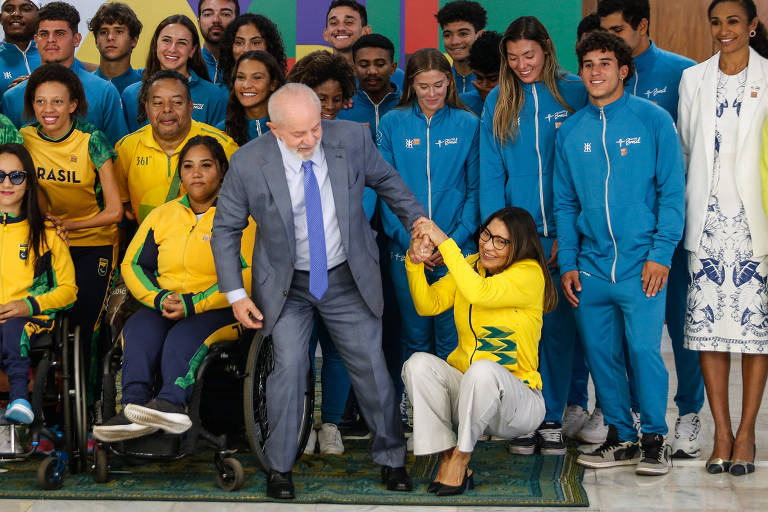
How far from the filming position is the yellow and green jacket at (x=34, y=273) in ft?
12.7

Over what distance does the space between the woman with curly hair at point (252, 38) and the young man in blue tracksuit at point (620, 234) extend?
140cm

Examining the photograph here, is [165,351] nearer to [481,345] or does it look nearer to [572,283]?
[481,345]

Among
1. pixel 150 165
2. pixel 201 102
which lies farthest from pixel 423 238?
pixel 201 102

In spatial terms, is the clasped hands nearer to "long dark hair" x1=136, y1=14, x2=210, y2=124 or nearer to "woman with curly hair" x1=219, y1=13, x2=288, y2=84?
"woman with curly hair" x1=219, y1=13, x2=288, y2=84

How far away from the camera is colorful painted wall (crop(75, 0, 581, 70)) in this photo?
700cm

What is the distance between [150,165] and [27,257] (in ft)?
2.05

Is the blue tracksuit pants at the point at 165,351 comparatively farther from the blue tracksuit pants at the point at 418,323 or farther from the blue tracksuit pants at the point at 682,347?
the blue tracksuit pants at the point at 682,347

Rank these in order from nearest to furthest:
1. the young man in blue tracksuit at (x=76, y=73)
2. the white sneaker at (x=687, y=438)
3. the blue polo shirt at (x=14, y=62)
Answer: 1. the white sneaker at (x=687, y=438)
2. the young man in blue tracksuit at (x=76, y=73)
3. the blue polo shirt at (x=14, y=62)

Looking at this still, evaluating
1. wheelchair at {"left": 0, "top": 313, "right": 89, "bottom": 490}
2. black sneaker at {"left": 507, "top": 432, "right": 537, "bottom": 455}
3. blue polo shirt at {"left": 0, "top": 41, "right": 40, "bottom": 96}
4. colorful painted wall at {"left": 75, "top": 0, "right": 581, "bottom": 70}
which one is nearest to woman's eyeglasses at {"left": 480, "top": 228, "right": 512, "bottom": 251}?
black sneaker at {"left": 507, "top": 432, "right": 537, "bottom": 455}

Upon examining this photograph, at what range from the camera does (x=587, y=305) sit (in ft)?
13.2

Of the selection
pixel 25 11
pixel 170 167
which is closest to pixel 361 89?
pixel 170 167

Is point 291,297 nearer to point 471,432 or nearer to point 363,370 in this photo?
point 363,370

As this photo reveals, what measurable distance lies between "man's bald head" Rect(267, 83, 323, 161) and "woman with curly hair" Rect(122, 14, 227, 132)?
1.27 metres

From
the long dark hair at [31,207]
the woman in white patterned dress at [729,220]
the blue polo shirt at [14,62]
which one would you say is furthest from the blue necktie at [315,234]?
the blue polo shirt at [14,62]
